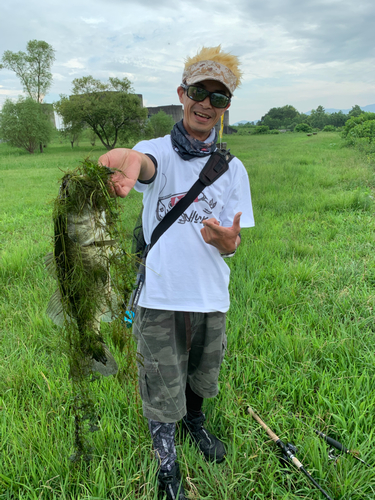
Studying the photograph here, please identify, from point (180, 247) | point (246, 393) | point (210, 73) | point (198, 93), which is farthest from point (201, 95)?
point (246, 393)

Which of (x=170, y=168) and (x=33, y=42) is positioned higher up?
(x=33, y=42)

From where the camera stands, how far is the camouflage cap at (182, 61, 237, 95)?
1660 mm

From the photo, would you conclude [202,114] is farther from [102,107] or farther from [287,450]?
[102,107]

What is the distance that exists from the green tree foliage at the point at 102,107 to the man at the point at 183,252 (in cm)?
3241

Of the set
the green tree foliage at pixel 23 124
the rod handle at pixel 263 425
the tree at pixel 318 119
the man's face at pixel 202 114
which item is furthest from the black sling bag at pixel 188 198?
the tree at pixel 318 119

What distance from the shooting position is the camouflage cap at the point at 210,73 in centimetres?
166

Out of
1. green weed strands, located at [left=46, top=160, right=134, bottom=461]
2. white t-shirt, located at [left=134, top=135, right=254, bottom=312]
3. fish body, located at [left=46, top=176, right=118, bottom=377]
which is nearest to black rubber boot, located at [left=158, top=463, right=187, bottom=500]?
green weed strands, located at [left=46, top=160, right=134, bottom=461]

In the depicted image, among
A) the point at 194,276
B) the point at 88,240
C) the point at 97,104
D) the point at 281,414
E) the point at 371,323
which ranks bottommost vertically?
the point at 281,414

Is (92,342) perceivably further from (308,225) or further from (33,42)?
(33,42)

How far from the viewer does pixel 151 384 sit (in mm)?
1717

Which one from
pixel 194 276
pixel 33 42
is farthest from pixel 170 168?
pixel 33 42

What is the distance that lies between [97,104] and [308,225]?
3074 centimetres

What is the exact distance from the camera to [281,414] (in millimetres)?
2078

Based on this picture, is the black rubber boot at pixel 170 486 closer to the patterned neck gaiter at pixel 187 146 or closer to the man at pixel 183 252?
the man at pixel 183 252
